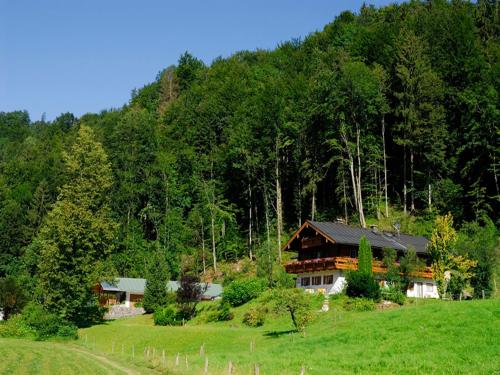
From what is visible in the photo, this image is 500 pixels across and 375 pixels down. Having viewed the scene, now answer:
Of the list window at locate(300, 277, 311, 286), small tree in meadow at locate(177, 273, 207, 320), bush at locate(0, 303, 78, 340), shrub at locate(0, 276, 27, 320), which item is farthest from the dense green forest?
small tree in meadow at locate(177, 273, 207, 320)

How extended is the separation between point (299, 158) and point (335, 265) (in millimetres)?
26256

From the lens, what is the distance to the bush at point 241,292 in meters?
53.6

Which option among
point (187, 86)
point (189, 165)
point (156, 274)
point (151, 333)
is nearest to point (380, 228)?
point (156, 274)

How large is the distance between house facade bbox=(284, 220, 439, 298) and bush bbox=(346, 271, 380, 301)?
331 centimetres

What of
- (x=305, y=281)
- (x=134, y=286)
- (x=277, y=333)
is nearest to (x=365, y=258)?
(x=305, y=281)

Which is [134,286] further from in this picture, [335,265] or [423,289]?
[423,289]

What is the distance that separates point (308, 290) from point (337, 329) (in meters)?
18.8

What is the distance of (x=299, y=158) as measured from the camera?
74.6m

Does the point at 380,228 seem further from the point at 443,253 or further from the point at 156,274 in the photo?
the point at 156,274

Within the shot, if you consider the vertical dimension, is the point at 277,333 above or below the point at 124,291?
below

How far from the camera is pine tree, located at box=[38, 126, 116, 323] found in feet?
177

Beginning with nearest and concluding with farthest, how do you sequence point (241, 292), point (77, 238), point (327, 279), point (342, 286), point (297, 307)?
point (297, 307) → point (342, 286) → point (327, 279) → point (241, 292) → point (77, 238)

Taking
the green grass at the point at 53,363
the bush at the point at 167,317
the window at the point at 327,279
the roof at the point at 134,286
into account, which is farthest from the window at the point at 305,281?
the green grass at the point at 53,363

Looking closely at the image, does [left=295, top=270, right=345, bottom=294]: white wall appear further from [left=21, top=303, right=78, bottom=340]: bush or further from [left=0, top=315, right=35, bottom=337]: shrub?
[left=0, top=315, right=35, bottom=337]: shrub
